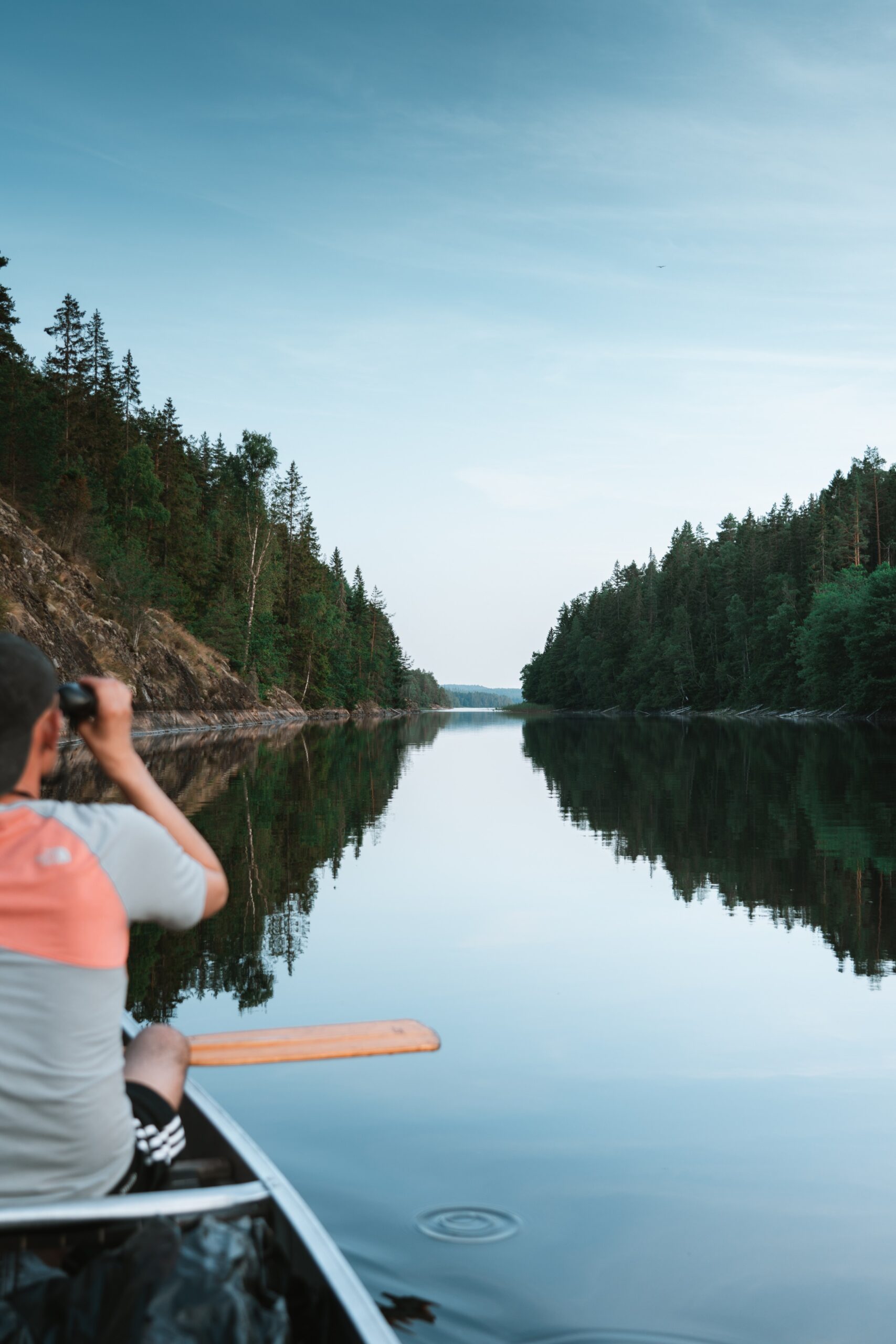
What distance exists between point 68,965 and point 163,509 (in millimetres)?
61623

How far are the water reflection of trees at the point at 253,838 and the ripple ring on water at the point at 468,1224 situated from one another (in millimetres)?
3308

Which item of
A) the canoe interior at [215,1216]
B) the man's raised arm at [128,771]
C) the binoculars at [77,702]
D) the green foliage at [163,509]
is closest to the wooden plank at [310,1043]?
the canoe interior at [215,1216]

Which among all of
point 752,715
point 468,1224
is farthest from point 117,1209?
point 752,715

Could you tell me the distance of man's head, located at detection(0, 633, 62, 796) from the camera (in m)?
2.54

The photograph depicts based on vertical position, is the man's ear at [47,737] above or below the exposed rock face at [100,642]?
below

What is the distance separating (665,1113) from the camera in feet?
A: 17.4

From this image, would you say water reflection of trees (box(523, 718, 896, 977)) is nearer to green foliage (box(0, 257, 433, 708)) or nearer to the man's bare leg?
the man's bare leg

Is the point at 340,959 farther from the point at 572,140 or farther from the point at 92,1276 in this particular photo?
the point at 572,140

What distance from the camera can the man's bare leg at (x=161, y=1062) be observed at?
10.7 feet

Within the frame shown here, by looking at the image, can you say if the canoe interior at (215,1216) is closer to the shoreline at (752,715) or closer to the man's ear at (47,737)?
the man's ear at (47,737)

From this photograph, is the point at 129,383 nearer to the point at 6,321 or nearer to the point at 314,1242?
the point at 6,321

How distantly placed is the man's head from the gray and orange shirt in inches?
5.7

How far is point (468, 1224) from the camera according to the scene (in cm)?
405

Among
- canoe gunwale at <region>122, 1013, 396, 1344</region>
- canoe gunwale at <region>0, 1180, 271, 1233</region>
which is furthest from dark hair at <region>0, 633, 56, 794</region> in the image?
canoe gunwale at <region>122, 1013, 396, 1344</region>
